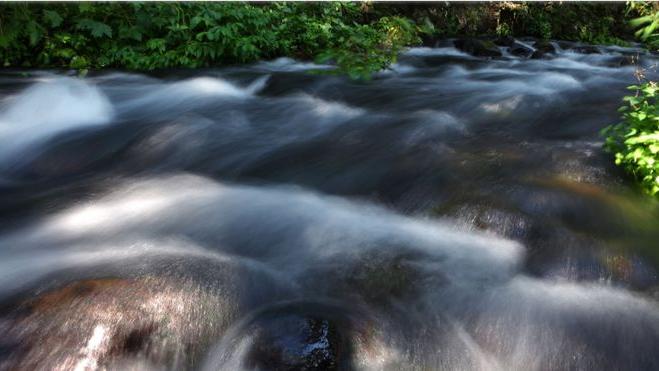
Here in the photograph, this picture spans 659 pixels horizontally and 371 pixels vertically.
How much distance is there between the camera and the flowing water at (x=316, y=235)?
2189mm

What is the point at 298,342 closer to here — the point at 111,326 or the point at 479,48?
the point at 111,326

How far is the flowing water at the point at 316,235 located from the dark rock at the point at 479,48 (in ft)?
12.1

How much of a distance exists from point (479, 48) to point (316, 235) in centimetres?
754

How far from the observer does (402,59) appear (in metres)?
8.66

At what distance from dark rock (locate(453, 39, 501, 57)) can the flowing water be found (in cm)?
368

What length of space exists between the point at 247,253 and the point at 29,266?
1176 millimetres

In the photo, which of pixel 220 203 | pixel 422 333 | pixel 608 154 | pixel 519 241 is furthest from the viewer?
pixel 608 154

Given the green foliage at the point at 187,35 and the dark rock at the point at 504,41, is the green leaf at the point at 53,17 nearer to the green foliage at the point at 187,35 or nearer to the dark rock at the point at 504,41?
the green foliage at the point at 187,35

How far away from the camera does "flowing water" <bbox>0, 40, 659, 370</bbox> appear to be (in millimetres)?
2189

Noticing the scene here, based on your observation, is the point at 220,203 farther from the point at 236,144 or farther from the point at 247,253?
the point at 236,144

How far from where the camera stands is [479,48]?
31.4ft

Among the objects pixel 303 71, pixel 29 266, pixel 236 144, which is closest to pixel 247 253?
pixel 29 266

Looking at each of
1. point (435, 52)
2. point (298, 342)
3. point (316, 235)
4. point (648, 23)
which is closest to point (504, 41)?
point (435, 52)

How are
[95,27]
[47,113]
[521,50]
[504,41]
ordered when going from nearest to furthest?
[47,113], [95,27], [521,50], [504,41]
